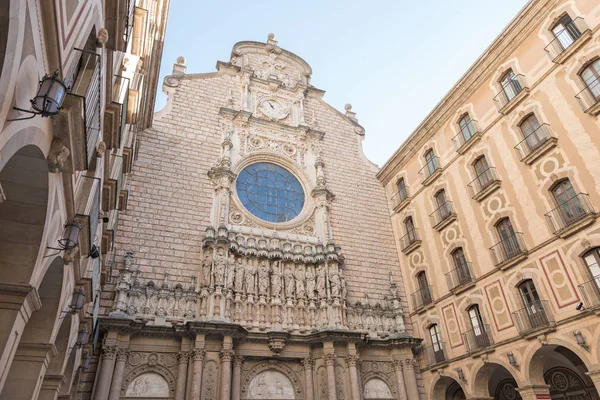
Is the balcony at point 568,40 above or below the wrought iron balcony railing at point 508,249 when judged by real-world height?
above

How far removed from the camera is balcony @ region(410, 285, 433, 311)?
17.1 m

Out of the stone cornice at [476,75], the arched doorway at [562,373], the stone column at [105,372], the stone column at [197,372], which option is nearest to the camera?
the stone column at [105,372]

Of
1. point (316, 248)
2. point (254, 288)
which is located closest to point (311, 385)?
point (254, 288)

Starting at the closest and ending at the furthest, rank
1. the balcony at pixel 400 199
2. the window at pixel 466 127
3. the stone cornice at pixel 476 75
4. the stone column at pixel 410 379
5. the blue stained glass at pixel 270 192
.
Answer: the stone cornice at pixel 476 75
the stone column at pixel 410 379
the window at pixel 466 127
the blue stained glass at pixel 270 192
the balcony at pixel 400 199

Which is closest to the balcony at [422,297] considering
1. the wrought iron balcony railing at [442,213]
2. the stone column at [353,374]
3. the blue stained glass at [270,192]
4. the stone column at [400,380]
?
the stone column at [400,380]

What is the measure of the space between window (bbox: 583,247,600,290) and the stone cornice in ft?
26.0

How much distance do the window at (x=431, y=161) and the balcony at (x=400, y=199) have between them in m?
1.65

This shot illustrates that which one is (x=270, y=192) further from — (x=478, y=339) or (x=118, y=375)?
(x=478, y=339)

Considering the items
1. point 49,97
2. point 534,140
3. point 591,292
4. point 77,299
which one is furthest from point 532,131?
point 49,97

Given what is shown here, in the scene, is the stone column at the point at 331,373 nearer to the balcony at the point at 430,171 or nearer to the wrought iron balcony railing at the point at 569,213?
the wrought iron balcony railing at the point at 569,213

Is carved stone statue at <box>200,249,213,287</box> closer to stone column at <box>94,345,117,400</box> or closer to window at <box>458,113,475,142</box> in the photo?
stone column at <box>94,345,117,400</box>

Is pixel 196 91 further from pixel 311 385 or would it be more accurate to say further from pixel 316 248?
pixel 311 385

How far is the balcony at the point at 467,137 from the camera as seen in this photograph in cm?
1625

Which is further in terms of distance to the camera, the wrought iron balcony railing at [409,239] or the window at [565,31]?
the wrought iron balcony railing at [409,239]
